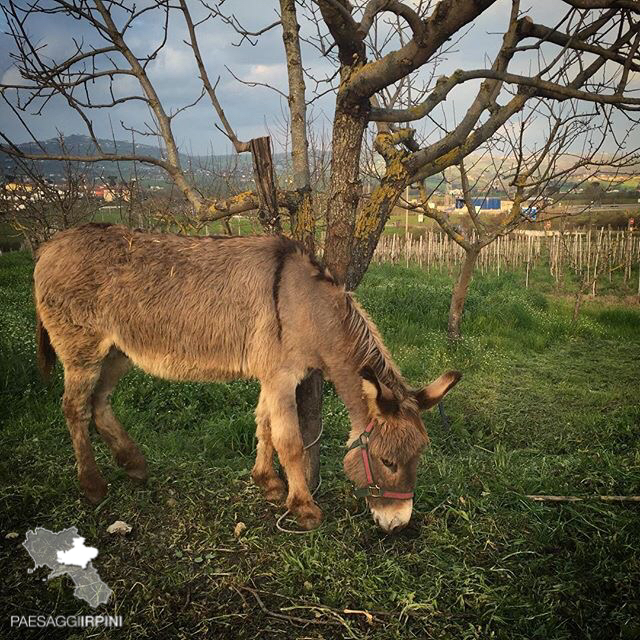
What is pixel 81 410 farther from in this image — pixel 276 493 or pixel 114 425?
pixel 276 493

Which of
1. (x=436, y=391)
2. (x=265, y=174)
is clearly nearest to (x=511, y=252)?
(x=265, y=174)

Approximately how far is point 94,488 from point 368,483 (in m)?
2.07

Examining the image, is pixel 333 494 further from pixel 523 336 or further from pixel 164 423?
pixel 523 336

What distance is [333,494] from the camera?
384 centimetres

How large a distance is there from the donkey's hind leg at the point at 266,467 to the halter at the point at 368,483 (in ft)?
2.51

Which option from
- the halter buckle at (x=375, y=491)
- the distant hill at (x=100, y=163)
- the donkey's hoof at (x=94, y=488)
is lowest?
the donkey's hoof at (x=94, y=488)

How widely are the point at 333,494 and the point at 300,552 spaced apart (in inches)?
33.6

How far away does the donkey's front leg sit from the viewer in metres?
3.28

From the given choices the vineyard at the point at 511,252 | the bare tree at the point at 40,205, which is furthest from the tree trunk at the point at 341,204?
the vineyard at the point at 511,252

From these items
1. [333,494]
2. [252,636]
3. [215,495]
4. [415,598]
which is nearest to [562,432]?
[333,494]

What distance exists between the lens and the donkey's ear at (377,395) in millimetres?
2992

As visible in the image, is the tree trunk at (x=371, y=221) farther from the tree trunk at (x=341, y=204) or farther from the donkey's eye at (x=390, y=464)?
the donkey's eye at (x=390, y=464)

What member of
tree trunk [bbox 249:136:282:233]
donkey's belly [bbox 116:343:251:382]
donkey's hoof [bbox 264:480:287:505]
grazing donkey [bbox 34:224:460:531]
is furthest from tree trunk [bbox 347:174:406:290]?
donkey's hoof [bbox 264:480:287:505]

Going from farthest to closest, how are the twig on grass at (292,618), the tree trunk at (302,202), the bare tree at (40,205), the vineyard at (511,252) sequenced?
the vineyard at (511,252), the bare tree at (40,205), the tree trunk at (302,202), the twig on grass at (292,618)
